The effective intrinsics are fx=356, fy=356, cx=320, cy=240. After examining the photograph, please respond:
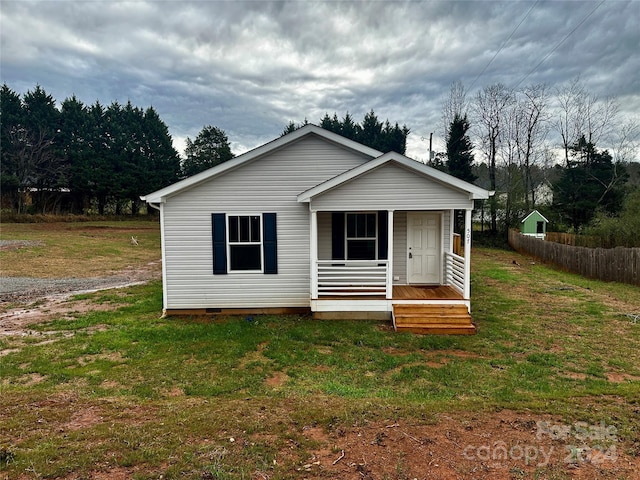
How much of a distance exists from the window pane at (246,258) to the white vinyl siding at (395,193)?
7.88 ft

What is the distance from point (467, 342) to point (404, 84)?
20.3 m

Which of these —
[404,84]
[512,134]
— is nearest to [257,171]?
[404,84]

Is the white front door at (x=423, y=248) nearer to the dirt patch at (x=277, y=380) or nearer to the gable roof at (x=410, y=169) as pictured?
the gable roof at (x=410, y=169)

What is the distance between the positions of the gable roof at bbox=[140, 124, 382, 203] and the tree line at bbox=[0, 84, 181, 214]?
37.4m

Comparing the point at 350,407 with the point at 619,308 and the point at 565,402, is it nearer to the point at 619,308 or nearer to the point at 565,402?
the point at 565,402

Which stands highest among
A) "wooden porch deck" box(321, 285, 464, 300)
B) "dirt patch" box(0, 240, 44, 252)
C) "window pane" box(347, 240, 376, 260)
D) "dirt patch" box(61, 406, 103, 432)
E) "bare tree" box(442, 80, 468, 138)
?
"bare tree" box(442, 80, 468, 138)

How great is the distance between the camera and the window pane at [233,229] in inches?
365

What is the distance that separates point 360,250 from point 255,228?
2980 mm

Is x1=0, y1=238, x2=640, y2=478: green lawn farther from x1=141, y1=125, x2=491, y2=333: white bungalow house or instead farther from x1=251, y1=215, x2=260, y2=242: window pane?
x1=251, y1=215, x2=260, y2=242: window pane

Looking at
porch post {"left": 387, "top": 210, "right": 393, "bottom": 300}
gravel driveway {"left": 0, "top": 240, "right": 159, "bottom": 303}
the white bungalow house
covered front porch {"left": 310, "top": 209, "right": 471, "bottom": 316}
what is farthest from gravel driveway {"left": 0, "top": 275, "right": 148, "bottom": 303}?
porch post {"left": 387, "top": 210, "right": 393, "bottom": 300}

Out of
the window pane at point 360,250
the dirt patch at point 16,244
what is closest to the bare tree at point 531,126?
the window pane at point 360,250

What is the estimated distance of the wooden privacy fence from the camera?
41.4ft

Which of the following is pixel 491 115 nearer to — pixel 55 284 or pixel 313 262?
pixel 313 262

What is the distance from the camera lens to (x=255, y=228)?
9.33 m
